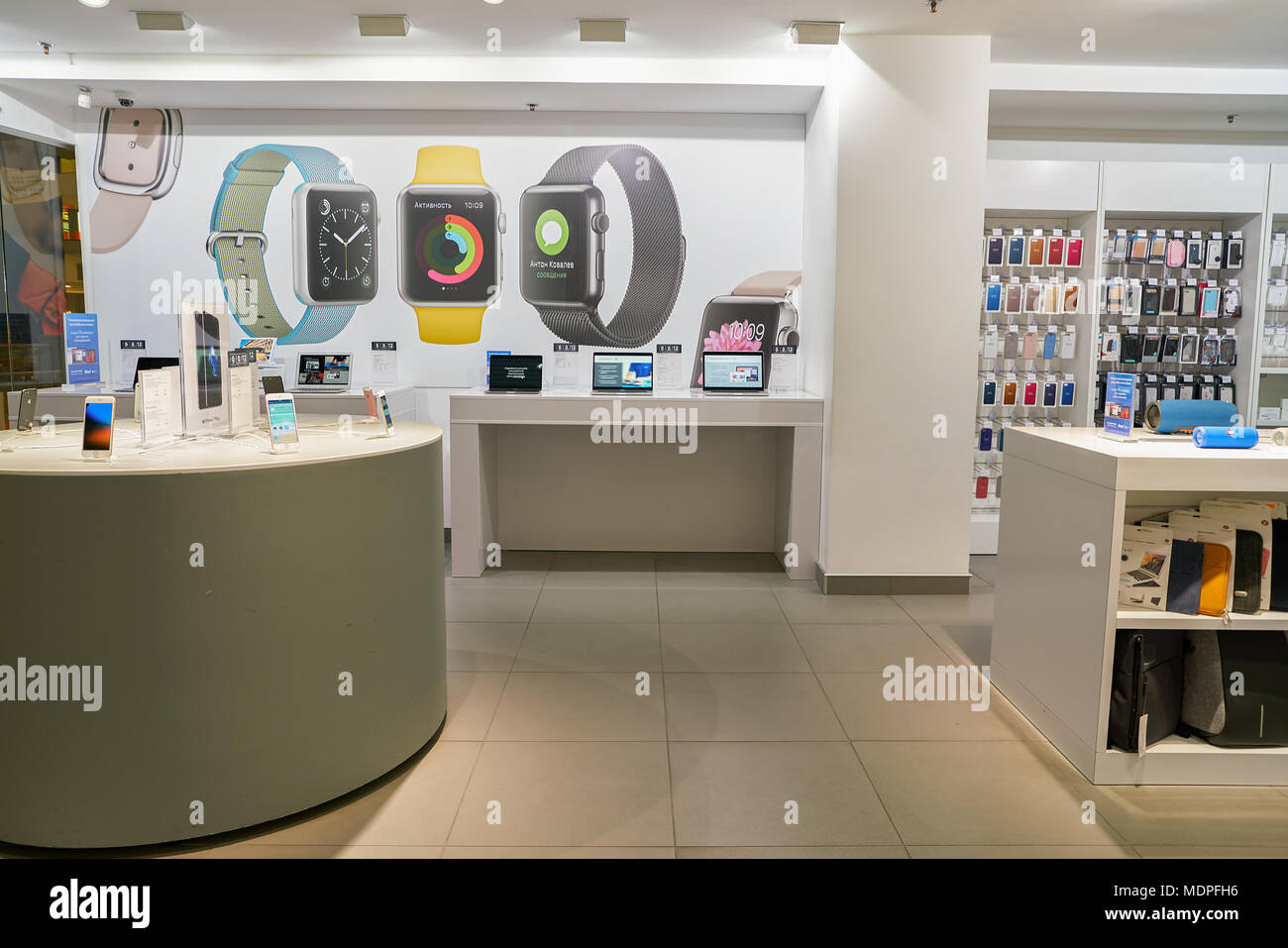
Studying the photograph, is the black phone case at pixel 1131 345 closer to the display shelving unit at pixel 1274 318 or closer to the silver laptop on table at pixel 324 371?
the display shelving unit at pixel 1274 318

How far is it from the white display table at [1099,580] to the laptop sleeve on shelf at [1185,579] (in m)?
0.04

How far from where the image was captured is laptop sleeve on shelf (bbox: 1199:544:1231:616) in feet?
9.13

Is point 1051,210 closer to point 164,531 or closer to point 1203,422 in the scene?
point 1203,422

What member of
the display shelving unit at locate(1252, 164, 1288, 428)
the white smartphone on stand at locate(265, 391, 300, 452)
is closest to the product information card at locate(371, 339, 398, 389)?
the white smartphone on stand at locate(265, 391, 300, 452)

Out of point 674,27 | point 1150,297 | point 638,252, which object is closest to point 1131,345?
point 1150,297

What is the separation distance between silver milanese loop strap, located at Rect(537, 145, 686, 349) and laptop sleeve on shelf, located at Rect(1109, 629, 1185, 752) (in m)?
3.58

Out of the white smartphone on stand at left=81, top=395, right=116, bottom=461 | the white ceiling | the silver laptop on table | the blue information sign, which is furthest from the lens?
the silver laptop on table

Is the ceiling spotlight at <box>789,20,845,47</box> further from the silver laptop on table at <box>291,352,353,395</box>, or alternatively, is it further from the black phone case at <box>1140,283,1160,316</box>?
the silver laptop on table at <box>291,352,353,395</box>

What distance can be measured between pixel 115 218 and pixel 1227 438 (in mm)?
5965

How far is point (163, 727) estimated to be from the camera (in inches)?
90.9

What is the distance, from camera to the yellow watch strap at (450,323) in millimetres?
5781
